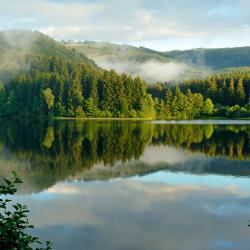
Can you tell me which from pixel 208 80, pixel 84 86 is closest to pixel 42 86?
pixel 84 86

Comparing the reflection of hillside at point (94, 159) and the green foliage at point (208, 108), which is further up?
the reflection of hillside at point (94, 159)

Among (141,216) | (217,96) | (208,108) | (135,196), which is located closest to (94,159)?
(135,196)

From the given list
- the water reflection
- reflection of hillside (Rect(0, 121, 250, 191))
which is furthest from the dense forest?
the water reflection

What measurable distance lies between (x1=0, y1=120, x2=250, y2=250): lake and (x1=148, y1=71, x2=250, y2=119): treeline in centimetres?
10906

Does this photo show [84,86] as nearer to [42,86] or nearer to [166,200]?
[42,86]

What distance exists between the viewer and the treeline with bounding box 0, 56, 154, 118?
144875 millimetres

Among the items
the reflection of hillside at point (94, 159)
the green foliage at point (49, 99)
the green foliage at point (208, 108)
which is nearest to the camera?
the reflection of hillside at point (94, 159)

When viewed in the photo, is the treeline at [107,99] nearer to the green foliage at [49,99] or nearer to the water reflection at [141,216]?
the green foliage at [49,99]

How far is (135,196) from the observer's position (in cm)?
2533

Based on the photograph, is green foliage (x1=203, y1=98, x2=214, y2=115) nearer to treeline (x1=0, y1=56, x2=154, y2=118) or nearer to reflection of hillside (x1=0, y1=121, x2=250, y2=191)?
treeline (x1=0, y1=56, x2=154, y2=118)

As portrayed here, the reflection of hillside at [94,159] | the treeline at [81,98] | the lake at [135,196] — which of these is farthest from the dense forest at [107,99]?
the lake at [135,196]

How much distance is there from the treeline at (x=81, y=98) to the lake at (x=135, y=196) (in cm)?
9663

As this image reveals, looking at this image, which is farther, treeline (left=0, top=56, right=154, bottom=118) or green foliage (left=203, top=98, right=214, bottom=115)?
green foliage (left=203, top=98, right=214, bottom=115)

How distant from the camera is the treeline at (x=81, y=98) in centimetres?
14488
